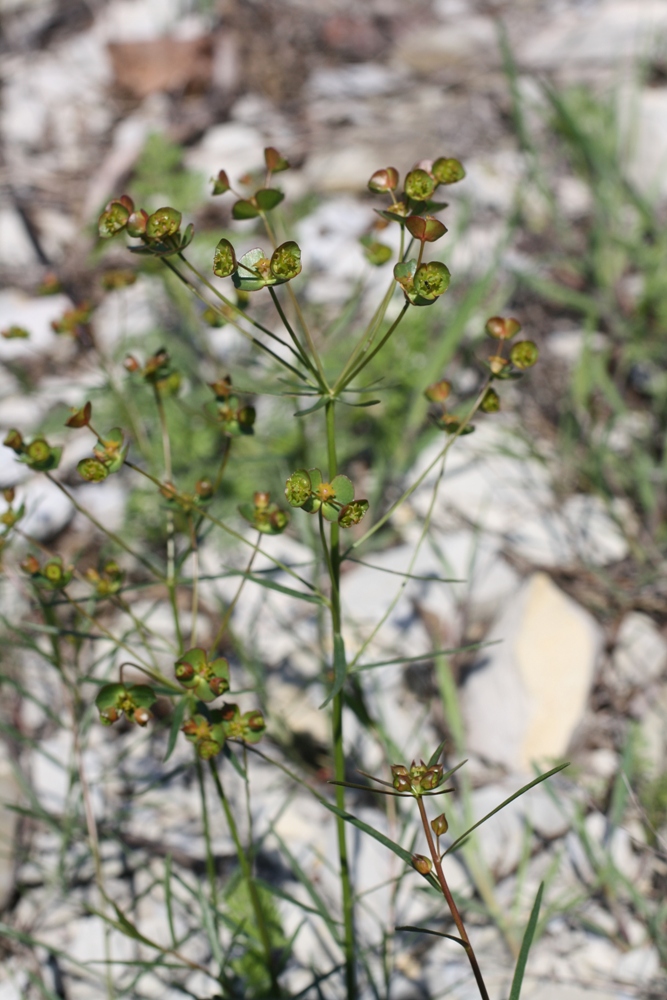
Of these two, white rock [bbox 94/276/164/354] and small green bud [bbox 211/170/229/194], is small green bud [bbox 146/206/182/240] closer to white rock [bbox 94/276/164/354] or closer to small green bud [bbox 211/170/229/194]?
small green bud [bbox 211/170/229/194]

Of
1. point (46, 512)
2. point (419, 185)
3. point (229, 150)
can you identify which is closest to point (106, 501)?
point (46, 512)

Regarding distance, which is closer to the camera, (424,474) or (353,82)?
(424,474)

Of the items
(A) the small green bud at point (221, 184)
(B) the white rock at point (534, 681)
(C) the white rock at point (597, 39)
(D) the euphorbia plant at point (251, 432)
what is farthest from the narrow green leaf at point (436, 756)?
(C) the white rock at point (597, 39)

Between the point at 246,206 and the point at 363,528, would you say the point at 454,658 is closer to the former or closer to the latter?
the point at 363,528

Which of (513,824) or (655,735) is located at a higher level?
(655,735)

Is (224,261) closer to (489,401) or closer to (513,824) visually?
(489,401)

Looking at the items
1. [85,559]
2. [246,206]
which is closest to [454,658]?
[85,559]

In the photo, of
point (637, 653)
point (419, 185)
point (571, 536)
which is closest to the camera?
point (419, 185)
